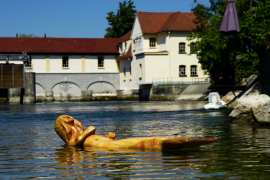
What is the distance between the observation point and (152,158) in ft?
24.1

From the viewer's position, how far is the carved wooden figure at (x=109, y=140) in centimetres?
793

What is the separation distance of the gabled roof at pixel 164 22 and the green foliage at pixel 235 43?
121 inches

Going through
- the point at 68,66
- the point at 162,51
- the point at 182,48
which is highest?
the point at 182,48

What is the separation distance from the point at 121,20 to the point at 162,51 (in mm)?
24350

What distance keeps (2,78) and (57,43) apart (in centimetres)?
1516

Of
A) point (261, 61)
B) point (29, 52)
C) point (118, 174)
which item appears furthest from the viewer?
point (29, 52)

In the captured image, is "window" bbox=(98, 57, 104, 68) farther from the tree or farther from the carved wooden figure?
the carved wooden figure

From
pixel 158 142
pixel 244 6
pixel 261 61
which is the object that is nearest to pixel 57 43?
pixel 244 6

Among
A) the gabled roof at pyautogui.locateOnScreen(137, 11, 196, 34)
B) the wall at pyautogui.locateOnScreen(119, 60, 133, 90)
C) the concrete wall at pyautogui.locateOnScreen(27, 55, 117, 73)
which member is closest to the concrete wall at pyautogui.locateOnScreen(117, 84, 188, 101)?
the wall at pyautogui.locateOnScreen(119, 60, 133, 90)

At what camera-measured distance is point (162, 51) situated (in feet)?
179

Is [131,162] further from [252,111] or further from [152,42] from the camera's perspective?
[152,42]

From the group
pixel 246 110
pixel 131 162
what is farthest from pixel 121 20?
pixel 131 162

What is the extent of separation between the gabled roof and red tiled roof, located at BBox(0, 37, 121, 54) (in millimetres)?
9465

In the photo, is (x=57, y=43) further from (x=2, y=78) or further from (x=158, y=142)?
(x=158, y=142)
